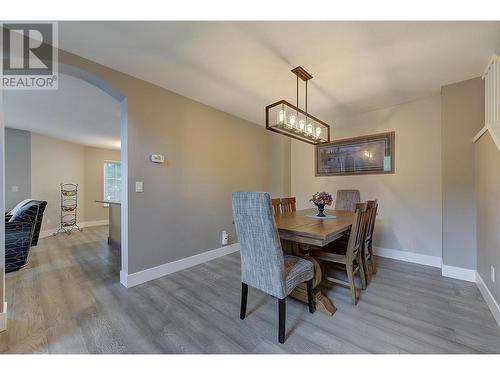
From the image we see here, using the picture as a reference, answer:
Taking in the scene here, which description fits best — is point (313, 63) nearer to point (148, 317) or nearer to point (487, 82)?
point (487, 82)

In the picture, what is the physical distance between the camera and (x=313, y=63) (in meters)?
2.12

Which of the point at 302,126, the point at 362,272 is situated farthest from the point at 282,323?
the point at 302,126

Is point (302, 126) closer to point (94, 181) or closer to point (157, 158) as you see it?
point (157, 158)

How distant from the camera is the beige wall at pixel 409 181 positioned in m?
2.93

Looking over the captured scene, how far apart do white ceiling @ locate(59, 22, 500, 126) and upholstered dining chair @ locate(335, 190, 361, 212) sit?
4.99ft

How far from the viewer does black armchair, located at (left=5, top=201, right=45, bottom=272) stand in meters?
2.76

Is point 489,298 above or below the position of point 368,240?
below

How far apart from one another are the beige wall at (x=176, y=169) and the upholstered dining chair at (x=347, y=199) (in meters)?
1.66

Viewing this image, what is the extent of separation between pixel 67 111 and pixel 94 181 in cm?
326

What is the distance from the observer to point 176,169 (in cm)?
282

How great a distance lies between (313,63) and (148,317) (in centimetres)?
287
